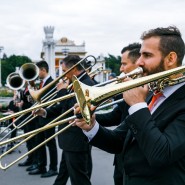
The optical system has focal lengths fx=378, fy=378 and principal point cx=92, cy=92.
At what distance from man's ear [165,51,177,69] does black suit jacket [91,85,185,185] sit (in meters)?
0.14

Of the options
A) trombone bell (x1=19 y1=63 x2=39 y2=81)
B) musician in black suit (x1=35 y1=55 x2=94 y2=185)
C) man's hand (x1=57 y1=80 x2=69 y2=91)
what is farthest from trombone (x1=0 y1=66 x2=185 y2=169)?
trombone bell (x1=19 y1=63 x2=39 y2=81)

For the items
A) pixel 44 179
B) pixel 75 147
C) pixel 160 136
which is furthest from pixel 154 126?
pixel 44 179

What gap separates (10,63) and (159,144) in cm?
8100

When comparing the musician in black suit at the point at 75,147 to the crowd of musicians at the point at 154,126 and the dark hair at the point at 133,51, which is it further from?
the crowd of musicians at the point at 154,126

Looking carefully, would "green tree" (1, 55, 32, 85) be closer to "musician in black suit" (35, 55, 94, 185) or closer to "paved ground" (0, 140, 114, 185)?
"paved ground" (0, 140, 114, 185)

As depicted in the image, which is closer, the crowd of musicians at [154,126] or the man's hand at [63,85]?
the crowd of musicians at [154,126]

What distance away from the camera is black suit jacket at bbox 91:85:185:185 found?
1.82m

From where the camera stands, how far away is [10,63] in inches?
3172

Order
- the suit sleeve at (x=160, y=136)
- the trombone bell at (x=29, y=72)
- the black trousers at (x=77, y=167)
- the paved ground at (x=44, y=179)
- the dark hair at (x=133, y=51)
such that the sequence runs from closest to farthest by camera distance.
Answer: the suit sleeve at (x=160, y=136) → the dark hair at (x=133, y=51) → the black trousers at (x=77, y=167) → the paved ground at (x=44, y=179) → the trombone bell at (x=29, y=72)

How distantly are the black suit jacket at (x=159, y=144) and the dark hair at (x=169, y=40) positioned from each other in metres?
0.21

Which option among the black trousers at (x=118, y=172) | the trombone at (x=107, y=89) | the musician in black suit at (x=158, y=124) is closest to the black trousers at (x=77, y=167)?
the black trousers at (x=118, y=172)

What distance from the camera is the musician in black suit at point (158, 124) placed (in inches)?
71.8

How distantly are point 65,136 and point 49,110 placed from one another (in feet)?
2.22

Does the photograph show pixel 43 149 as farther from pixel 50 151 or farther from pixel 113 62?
pixel 113 62
